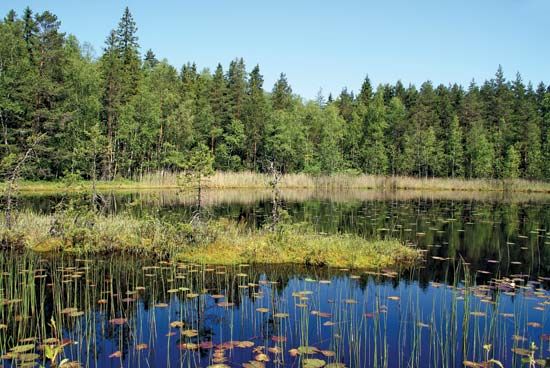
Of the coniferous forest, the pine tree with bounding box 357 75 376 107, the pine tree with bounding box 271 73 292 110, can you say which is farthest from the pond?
the pine tree with bounding box 357 75 376 107

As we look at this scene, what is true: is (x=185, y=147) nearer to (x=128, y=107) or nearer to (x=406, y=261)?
(x=128, y=107)

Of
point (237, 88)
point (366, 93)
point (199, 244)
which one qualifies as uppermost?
point (366, 93)

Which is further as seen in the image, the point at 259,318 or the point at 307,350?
the point at 259,318

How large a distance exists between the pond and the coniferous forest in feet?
80.4

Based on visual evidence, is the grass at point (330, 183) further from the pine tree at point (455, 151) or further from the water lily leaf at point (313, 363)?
the water lily leaf at point (313, 363)

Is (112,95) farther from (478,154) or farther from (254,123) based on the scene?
(478,154)

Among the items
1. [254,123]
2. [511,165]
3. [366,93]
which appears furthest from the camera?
[366,93]

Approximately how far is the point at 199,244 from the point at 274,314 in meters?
5.14

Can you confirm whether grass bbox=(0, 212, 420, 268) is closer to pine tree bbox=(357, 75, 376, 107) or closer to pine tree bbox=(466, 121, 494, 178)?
pine tree bbox=(466, 121, 494, 178)

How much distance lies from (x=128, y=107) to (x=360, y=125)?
32.0 metres

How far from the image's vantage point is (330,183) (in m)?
46.6

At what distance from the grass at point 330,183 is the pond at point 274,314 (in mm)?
28823

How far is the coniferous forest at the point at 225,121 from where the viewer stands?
126 ft

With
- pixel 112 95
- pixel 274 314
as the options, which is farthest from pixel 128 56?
pixel 274 314
